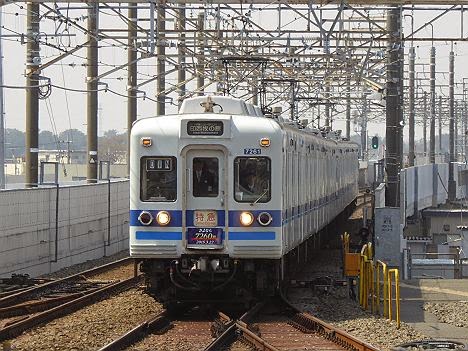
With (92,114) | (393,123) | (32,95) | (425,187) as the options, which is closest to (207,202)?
(393,123)

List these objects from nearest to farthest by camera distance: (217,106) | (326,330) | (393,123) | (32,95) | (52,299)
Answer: (326,330), (217,106), (52,299), (393,123), (32,95)

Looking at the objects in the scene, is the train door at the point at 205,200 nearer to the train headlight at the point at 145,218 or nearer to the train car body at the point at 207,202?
the train car body at the point at 207,202

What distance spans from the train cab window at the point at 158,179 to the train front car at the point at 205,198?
0.04ft

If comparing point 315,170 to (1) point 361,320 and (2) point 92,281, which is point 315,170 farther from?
(1) point 361,320

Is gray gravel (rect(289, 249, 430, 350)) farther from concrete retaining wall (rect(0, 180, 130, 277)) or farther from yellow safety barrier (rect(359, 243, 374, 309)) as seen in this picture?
concrete retaining wall (rect(0, 180, 130, 277))

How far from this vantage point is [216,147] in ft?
43.0

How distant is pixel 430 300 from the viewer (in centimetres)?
1517

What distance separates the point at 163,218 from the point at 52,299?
2522 mm

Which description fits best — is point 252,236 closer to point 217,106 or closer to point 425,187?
point 217,106

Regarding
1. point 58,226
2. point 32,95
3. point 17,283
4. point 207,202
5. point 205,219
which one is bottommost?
point 17,283

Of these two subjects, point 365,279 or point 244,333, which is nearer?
point 244,333

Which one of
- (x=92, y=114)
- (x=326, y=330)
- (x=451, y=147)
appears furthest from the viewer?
(x=451, y=147)

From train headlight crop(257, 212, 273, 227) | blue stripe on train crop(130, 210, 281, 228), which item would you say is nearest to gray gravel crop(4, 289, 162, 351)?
blue stripe on train crop(130, 210, 281, 228)

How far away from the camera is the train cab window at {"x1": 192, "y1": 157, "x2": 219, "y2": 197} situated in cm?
1312
